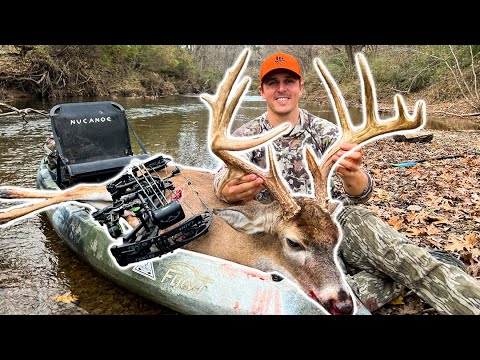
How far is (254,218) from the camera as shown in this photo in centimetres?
288

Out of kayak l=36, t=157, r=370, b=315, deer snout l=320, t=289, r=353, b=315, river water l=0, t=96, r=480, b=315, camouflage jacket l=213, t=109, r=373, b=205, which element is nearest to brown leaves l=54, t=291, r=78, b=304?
river water l=0, t=96, r=480, b=315

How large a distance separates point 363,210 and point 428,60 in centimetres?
2034

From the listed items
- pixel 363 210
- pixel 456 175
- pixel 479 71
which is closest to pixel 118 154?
pixel 363 210

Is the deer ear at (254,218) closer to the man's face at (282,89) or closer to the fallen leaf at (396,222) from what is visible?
the man's face at (282,89)

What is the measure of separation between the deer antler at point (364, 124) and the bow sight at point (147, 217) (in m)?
0.92

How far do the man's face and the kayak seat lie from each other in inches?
83.8

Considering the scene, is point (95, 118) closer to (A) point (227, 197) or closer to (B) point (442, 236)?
(A) point (227, 197)

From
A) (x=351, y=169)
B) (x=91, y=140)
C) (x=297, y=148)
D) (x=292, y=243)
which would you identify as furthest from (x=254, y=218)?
(x=91, y=140)

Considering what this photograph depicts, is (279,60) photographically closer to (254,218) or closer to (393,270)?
(254,218)

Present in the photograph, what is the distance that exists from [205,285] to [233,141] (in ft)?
3.57

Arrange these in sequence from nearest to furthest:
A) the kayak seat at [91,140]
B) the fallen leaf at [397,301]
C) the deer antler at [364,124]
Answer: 1. the deer antler at [364,124]
2. the fallen leaf at [397,301]
3. the kayak seat at [91,140]

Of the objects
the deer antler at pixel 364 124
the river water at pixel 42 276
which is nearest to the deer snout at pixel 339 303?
the deer antler at pixel 364 124

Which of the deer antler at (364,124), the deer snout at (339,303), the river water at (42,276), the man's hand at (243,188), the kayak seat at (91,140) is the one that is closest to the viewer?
the deer snout at (339,303)

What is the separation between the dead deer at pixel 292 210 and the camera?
256 cm
